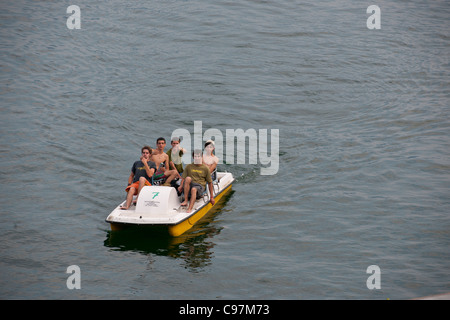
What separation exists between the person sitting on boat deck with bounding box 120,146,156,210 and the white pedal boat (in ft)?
1.76

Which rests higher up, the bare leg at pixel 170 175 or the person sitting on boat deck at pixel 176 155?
the person sitting on boat deck at pixel 176 155

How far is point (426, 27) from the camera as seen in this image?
35500 millimetres

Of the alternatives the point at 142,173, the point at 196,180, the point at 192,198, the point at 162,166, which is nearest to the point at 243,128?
the point at 162,166

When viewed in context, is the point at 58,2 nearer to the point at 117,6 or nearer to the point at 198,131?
the point at 117,6

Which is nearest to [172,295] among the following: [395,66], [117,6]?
[395,66]

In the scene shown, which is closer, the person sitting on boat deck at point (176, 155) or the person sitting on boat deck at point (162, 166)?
the person sitting on boat deck at point (162, 166)

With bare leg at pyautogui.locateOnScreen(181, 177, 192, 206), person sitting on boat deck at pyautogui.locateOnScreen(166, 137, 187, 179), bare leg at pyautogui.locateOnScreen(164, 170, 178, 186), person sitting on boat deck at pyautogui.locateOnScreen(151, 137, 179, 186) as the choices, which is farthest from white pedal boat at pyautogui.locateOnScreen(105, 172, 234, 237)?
person sitting on boat deck at pyautogui.locateOnScreen(166, 137, 187, 179)

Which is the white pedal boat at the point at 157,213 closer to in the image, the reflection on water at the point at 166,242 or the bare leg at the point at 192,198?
the bare leg at the point at 192,198

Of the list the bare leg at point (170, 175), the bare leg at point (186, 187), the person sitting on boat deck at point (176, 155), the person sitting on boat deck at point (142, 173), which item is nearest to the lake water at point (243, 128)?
the bare leg at point (186, 187)

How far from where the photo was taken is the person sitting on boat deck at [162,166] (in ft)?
54.7

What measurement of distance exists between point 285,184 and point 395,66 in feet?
48.5

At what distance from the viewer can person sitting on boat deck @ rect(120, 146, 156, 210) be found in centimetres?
1612

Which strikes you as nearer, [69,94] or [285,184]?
[285,184]

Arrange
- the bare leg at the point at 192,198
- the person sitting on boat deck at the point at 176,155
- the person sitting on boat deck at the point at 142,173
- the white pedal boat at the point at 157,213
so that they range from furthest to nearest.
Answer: the person sitting on boat deck at the point at 176,155 → the person sitting on boat deck at the point at 142,173 → the bare leg at the point at 192,198 → the white pedal boat at the point at 157,213
